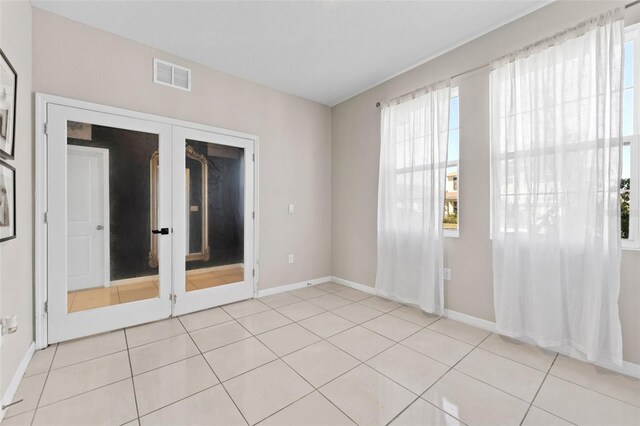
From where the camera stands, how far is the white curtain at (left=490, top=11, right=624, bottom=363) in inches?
77.1

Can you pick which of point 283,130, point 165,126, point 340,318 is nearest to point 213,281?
point 340,318

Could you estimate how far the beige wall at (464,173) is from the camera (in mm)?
2197

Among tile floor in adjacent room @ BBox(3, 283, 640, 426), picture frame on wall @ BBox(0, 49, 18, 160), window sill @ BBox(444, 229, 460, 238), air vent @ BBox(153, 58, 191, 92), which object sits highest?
air vent @ BBox(153, 58, 191, 92)

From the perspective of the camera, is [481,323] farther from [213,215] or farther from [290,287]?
[213,215]

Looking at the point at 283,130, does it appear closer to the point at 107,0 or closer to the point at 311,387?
the point at 107,0

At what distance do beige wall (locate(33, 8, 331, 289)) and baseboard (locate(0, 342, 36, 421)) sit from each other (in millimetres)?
2209

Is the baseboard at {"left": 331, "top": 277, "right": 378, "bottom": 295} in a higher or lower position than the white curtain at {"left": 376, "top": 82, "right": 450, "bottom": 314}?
lower

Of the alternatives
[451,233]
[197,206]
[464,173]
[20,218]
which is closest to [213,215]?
[197,206]

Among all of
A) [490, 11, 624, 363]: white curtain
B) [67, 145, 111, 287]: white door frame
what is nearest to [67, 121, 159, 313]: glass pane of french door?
[67, 145, 111, 287]: white door frame

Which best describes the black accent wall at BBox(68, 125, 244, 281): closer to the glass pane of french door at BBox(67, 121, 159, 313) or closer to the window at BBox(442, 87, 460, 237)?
the glass pane of french door at BBox(67, 121, 159, 313)

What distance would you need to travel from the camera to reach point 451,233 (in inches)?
118

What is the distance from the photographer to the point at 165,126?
299cm

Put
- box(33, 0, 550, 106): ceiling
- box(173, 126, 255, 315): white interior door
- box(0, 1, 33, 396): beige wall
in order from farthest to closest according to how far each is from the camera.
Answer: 1. box(173, 126, 255, 315): white interior door
2. box(33, 0, 550, 106): ceiling
3. box(0, 1, 33, 396): beige wall

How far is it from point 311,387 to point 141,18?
3466mm
